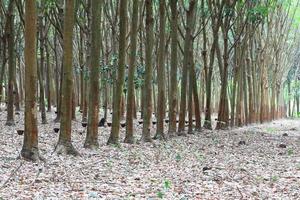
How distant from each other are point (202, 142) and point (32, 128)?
783cm

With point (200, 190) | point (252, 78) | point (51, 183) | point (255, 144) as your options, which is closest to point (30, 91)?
point (51, 183)

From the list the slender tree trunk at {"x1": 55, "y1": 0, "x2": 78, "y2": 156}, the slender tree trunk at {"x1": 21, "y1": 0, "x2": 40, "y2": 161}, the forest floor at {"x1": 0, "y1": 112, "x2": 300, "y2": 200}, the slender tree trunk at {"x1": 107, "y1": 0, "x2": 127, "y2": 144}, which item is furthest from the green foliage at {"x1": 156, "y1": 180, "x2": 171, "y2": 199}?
the slender tree trunk at {"x1": 107, "y1": 0, "x2": 127, "y2": 144}

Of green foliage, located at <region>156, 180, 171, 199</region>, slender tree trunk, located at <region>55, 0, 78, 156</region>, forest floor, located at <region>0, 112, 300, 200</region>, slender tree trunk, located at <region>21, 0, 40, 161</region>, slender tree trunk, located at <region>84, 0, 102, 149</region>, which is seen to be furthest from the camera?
slender tree trunk, located at <region>84, 0, 102, 149</region>

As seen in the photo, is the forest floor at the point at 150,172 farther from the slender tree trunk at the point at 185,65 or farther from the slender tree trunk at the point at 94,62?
the slender tree trunk at the point at 185,65

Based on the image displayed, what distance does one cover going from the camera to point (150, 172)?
9555mm

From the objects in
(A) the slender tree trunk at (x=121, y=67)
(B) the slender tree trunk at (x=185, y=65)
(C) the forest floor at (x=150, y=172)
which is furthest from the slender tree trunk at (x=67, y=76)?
(B) the slender tree trunk at (x=185, y=65)

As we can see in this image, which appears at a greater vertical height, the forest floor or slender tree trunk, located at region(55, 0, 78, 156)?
slender tree trunk, located at region(55, 0, 78, 156)

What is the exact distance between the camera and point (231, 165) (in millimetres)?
11000

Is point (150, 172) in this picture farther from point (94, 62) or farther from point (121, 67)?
point (121, 67)

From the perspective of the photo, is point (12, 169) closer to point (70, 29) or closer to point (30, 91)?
point (30, 91)

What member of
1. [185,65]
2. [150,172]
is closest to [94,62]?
[150,172]

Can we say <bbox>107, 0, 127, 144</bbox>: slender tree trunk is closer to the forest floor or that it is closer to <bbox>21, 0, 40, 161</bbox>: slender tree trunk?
the forest floor

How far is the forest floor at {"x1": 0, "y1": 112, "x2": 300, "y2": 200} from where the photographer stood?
748 cm

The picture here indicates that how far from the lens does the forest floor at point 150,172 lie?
7.48 meters
